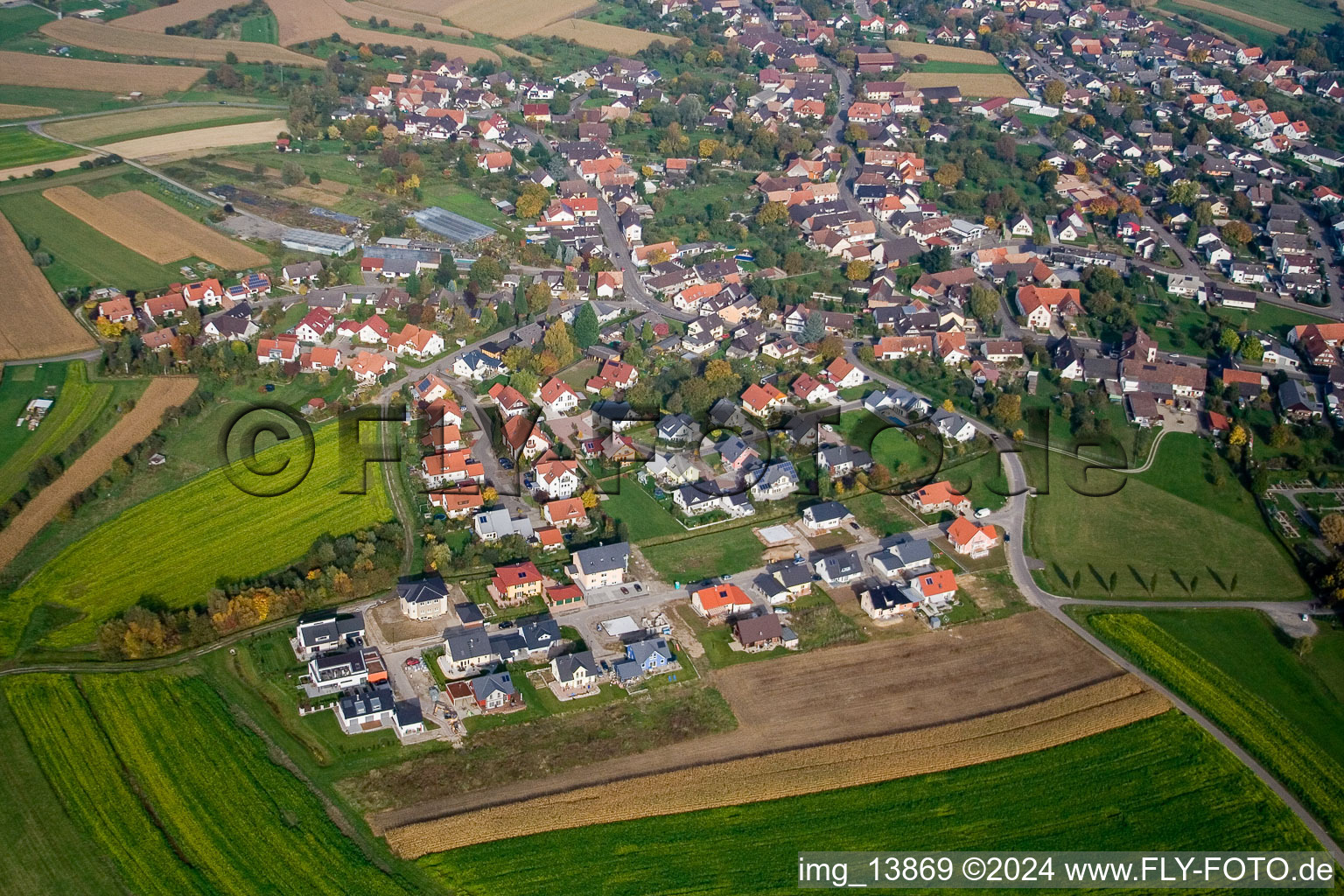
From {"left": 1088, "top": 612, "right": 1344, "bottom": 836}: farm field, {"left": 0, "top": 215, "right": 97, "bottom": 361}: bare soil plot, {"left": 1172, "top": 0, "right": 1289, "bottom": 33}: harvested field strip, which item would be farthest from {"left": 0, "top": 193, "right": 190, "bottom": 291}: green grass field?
{"left": 1172, "top": 0, "right": 1289, "bottom": 33}: harvested field strip

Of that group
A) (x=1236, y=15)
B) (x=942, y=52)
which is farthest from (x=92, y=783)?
(x=1236, y=15)

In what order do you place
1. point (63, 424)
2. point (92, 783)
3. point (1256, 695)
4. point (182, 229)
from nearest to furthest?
point (92, 783), point (1256, 695), point (63, 424), point (182, 229)

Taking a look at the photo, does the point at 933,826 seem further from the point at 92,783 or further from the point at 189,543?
the point at 189,543

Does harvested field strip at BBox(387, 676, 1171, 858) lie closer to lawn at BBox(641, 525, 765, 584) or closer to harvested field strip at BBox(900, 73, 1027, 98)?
lawn at BBox(641, 525, 765, 584)

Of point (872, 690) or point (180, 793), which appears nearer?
point (180, 793)


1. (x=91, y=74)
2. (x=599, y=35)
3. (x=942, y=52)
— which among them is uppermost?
(x=942, y=52)

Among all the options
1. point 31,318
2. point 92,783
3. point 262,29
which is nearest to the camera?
point 92,783

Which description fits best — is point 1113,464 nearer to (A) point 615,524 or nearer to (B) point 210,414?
(A) point 615,524
